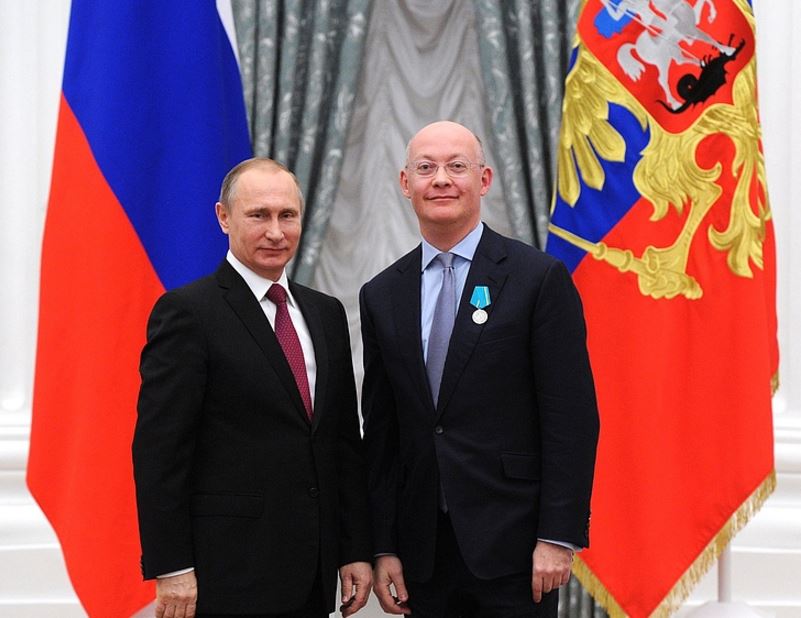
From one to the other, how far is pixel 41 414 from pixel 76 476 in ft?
0.64

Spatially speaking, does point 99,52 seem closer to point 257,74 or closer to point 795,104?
point 257,74

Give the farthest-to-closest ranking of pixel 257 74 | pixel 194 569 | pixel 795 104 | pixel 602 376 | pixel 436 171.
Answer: pixel 795 104, pixel 257 74, pixel 602 376, pixel 436 171, pixel 194 569

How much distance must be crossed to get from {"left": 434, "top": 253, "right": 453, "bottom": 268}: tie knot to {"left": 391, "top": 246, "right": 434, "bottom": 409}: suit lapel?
5 cm

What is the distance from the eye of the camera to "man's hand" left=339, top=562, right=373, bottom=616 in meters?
→ 2.04

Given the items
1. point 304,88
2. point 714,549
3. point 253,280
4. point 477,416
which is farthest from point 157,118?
point 714,549

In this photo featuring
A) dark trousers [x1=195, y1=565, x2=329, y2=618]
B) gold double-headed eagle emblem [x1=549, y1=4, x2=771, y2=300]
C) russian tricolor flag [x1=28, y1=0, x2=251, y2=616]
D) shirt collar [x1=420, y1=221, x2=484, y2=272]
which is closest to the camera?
dark trousers [x1=195, y1=565, x2=329, y2=618]

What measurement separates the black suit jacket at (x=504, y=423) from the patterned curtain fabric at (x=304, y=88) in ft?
3.93

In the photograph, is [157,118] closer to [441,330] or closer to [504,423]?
[441,330]

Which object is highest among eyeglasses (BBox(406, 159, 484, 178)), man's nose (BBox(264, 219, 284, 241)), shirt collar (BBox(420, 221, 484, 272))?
eyeglasses (BBox(406, 159, 484, 178))

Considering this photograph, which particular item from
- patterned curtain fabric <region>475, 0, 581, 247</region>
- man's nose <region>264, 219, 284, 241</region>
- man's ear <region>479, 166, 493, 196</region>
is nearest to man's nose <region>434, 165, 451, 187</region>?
man's ear <region>479, 166, 493, 196</region>

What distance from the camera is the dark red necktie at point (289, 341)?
2.00 metres

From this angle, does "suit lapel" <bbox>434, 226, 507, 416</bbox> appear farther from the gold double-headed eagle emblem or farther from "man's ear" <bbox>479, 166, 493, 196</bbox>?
the gold double-headed eagle emblem

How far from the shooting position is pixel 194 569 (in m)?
1.90

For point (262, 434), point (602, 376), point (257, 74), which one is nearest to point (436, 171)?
point (262, 434)
